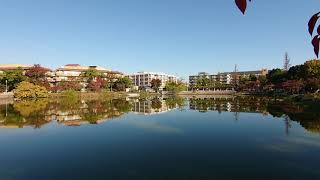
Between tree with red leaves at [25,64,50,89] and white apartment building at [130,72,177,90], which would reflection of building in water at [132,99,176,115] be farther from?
white apartment building at [130,72,177,90]

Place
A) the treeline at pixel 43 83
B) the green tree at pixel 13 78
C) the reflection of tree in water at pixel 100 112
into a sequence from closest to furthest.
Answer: the reflection of tree in water at pixel 100 112, the treeline at pixel 43 83, the green tree at pixel 13 78

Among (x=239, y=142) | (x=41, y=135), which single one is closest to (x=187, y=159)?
(x=239, y=142)

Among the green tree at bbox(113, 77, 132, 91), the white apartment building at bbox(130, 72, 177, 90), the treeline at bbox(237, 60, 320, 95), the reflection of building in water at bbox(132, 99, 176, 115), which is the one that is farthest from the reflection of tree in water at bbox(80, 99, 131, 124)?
the white apartment building at bbox(130, 72, 177, 90)

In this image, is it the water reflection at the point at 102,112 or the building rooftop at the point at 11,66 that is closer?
the water reflection at the point at 102,112

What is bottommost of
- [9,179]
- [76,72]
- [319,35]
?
[9,179]

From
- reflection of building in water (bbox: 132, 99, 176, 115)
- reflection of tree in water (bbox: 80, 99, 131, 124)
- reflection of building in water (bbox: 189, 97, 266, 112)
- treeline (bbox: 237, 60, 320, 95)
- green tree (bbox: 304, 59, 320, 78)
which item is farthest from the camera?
green tree (bbox: 304, 59, 320, 78)

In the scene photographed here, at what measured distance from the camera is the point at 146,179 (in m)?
9.20

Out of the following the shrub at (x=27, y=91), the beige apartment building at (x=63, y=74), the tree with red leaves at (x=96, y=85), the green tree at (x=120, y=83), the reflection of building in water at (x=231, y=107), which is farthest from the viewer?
the green tree at (x=120, y=83)

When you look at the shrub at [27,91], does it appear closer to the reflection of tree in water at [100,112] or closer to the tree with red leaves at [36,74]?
the tree with red leaves at [36,74]

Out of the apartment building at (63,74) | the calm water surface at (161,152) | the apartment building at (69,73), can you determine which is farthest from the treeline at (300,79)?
the apartment building at (69,73)

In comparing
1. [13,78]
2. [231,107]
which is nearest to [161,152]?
[231,107]

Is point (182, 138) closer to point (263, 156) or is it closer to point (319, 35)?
point (263, 156)

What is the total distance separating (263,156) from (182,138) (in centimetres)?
516

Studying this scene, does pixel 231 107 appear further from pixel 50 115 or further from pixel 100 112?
pixel 50 115
